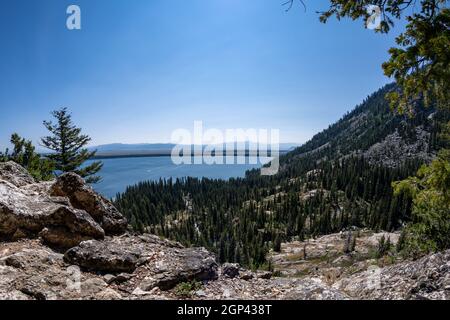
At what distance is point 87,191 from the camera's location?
37.5ft

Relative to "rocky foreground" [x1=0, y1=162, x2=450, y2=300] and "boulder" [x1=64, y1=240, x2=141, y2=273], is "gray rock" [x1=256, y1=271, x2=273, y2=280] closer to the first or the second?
"rocky foreground" [x1=0, y1=162, x2=450, y2=300]

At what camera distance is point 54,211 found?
30.8ft

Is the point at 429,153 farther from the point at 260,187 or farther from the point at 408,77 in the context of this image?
the point at 408,77

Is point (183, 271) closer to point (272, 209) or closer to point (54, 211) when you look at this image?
point (54, 211)

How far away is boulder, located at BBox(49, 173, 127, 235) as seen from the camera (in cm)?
1114

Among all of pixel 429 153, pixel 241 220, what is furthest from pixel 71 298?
pixel 429 153

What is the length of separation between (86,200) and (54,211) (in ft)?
6.40

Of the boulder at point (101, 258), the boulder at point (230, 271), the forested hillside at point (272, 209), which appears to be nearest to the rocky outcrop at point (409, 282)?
the boulder at point (230, 271)

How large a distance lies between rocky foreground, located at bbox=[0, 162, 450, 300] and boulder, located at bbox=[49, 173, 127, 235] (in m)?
0.04

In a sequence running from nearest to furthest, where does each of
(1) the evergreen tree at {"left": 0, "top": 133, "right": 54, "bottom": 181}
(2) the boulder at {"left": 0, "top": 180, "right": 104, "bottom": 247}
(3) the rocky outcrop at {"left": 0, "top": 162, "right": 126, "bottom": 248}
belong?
(2) the boulder at {"left": 0, "top": 180, "right": 104, "bottom": 247} → (3) the rocky outcrop at {"left": 0, "top": 162, "right": 126, "bottom": 248} → (1) the evergreen tree at {"left": 0, "top": 133, "right": 54, "bottom": 181}

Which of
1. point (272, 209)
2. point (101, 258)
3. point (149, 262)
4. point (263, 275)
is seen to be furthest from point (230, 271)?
point (272, 209)

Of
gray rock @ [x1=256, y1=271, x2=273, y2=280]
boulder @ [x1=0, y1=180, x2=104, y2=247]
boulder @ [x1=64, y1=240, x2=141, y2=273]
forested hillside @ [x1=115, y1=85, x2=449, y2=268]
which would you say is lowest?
forested hillside @ [x1=115, y1=85, x2=449, y2=268]

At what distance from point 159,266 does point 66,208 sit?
4157mm

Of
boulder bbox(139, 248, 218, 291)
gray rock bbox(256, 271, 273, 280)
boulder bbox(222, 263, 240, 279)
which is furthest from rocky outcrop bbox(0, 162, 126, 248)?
gray rock bbox(256, 271, 273, 280)
